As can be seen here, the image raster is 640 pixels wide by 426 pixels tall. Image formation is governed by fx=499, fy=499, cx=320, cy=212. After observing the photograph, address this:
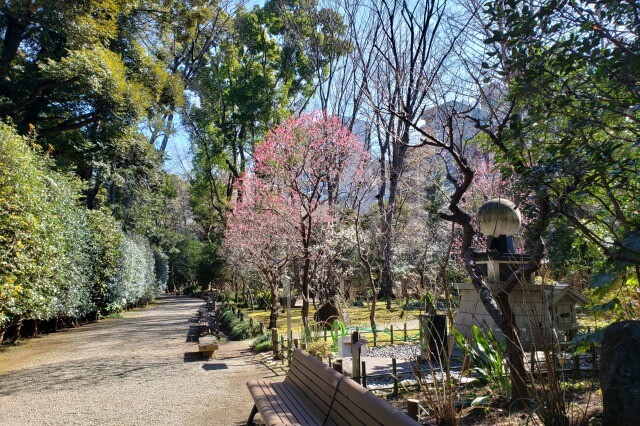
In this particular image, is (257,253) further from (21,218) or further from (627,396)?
(627,396)

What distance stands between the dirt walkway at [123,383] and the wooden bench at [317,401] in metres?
0.90

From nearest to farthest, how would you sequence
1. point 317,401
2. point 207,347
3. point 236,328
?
point 317,401 → point 207,347 → point 236,328

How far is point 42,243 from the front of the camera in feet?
35.4

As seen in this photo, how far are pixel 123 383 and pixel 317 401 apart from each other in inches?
191

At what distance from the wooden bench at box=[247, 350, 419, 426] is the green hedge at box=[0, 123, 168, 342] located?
613 cm

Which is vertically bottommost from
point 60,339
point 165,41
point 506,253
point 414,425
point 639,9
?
point 60,339

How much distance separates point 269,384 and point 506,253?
5001 millimetres

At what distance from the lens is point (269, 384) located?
584 cm

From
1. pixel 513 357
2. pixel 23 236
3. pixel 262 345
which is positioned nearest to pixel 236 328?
pixel 262 345

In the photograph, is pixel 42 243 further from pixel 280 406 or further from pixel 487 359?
pixel 487 359

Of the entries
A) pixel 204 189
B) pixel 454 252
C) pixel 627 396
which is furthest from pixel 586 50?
pixel 204 189

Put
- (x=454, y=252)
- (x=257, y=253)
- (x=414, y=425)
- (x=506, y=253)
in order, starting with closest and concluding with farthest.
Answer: (x=414, y=425)
(x=506, y=253)
(x=257, y=253)
(x=454, y=252)

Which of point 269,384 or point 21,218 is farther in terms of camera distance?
point 21,218

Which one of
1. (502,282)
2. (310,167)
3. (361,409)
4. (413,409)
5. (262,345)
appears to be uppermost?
(310,167)
